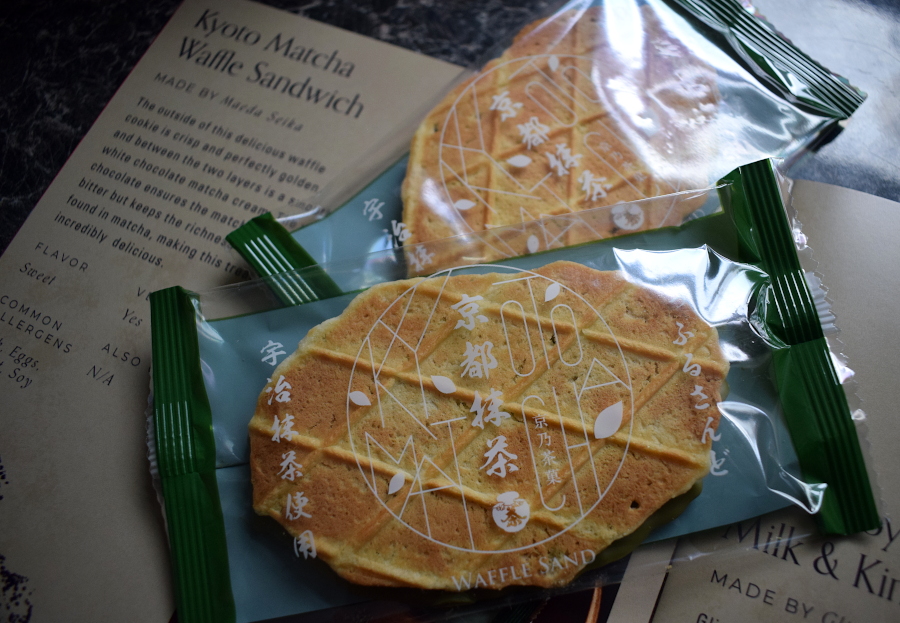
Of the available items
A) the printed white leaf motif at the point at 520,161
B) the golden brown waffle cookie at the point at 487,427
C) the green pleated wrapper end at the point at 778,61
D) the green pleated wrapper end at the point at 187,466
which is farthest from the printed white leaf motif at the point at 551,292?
the green pleated wrapper end at the point at 778,61

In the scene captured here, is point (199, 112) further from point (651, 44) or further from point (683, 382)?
point (683, 382)

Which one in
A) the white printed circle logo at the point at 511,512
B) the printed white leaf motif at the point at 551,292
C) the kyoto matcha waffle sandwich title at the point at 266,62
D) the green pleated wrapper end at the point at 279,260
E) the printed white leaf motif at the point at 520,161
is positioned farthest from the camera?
the kyoto matcha waffle sandwich title at the point at 266,62

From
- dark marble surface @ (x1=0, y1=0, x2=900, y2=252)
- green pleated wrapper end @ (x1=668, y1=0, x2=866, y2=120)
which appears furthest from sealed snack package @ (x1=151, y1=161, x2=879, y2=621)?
dark marble surface @ (x1=0, y1=0, x2=900, y2=252)

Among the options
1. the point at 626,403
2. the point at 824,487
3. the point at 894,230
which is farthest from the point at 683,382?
the point at 894,230

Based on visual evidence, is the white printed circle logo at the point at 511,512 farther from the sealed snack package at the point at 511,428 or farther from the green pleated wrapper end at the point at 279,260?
the green pleated wrapper end at the point at 279,260

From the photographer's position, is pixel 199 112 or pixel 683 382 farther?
pixel 199 112

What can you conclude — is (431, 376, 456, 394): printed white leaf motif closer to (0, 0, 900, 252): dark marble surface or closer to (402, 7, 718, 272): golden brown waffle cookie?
(402, 7, 718, 272): golden brown waffle cookie
